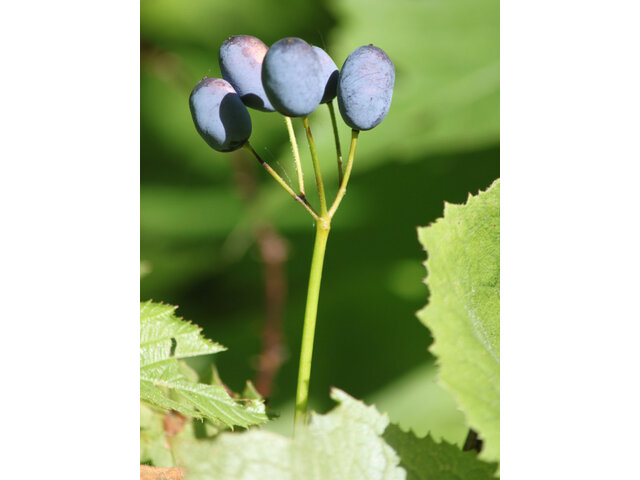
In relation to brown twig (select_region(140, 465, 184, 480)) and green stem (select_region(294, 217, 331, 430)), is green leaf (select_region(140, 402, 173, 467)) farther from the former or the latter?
green stem (select_region(294, 217, 331, 430))

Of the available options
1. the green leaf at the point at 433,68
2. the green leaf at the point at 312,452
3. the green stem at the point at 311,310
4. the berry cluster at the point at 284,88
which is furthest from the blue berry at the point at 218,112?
the green leaf at the point at 433,68

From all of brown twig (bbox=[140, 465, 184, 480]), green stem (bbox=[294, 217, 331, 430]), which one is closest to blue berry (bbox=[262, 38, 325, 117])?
green stem (bbox=[294, 217, 331, 430])

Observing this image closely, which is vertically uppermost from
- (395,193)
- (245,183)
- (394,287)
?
(245,183)

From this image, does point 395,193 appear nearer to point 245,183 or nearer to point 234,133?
point 245,183

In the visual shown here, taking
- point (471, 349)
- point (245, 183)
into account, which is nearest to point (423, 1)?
point (245, 183)

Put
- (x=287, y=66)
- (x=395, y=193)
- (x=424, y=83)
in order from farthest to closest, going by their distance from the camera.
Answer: (x=395, y=193) → (x=424, y=83) → (x=287, y=66)

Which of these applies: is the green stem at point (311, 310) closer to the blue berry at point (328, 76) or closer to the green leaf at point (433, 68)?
the blue berry at point (328, 76)
